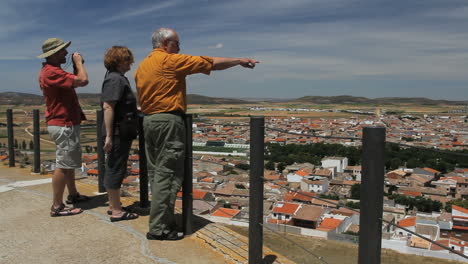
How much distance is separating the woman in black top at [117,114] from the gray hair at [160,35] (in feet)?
1.60

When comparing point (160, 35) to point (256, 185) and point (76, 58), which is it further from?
point (256, 185)

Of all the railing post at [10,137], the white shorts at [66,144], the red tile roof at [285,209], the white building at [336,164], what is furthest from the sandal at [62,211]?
the white building at [336,164]

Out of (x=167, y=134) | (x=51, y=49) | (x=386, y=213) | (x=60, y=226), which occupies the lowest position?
(x=386, y=213)

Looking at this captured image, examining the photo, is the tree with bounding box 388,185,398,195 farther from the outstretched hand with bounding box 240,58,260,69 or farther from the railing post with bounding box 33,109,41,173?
the outstretched hand with bounding box 240,58,260,69

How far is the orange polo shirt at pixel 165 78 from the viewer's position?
2.47 metres

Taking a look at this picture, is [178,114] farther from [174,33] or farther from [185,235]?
[185,235]

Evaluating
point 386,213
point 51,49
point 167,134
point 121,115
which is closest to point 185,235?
point 167,134

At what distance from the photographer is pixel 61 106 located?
317cm

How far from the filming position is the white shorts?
3.20 m

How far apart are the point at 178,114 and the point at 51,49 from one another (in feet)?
4.36

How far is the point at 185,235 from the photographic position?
3.03 m

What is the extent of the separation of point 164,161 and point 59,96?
3.97 ft

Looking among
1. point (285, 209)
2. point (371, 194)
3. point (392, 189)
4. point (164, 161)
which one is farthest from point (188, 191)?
point (392, 189)

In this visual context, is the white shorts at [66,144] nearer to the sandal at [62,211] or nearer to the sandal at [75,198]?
the sandal at [62,211]
